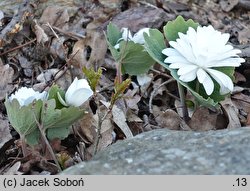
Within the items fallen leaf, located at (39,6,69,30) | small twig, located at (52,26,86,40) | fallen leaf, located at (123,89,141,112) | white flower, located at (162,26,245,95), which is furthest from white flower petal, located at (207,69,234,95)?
fallen leaf, located at (39,6,69,30)

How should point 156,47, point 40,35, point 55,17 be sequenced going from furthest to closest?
point 55,17, point 40,35, point 156,47

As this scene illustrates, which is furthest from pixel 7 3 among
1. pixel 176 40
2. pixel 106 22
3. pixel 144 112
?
pixel 176 40

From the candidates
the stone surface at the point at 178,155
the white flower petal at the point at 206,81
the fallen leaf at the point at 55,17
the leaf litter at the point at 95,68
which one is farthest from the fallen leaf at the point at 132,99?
the fallen leaf at the point at 55,17

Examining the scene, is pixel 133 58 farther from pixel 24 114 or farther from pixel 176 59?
pixel 24 114

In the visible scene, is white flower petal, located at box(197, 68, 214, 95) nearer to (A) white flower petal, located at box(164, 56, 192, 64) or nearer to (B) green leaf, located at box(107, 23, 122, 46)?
(A) white flower petal, located at box(164, 56, 192, 64)

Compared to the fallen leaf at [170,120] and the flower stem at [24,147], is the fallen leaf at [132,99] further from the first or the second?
the flower stem at [24,147]

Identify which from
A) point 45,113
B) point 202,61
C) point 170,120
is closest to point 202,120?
point 170,120

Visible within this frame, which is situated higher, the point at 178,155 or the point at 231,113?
the point at 178,155

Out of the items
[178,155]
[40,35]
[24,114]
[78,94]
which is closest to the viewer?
[178,155]
